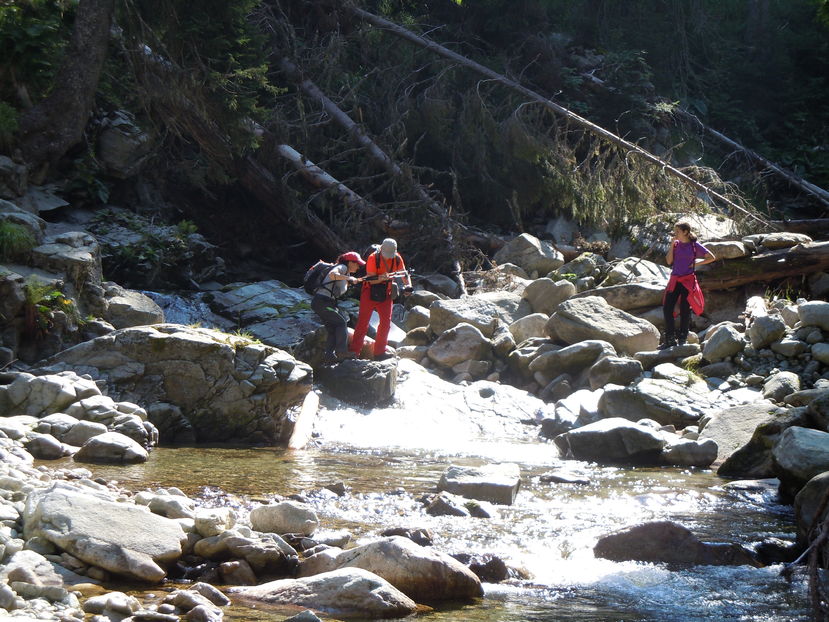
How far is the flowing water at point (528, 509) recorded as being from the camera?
482 centimetres

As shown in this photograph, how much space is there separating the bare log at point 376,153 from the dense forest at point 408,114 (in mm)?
41

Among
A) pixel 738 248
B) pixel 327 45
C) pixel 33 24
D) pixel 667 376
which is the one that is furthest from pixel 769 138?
→ pixel 33 24

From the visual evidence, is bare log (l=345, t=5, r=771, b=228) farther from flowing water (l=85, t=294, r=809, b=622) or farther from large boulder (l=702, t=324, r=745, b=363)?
flowing water (l=85, t=294, r=809, b=622)

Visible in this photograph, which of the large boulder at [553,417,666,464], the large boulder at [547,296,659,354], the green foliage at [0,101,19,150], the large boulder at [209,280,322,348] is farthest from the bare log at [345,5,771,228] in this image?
the large boulder at [553,417,666,464]

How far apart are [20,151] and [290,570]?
10904 mm

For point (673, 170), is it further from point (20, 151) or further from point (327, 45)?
point (20, 151)

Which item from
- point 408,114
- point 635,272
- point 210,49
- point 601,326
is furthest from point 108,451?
point 408,114

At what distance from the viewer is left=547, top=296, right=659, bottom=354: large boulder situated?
528 inches

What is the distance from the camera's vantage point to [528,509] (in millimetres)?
7027

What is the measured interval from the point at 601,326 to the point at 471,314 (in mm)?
2155

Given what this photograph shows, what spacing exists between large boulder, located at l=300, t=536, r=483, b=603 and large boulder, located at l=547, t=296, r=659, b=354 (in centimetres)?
882

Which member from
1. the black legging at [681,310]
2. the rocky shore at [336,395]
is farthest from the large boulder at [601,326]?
the black legging at [681,310]

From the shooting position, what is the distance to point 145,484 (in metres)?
6.81

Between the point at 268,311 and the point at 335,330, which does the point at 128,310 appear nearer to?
the point at 268,311
